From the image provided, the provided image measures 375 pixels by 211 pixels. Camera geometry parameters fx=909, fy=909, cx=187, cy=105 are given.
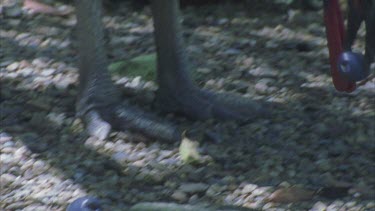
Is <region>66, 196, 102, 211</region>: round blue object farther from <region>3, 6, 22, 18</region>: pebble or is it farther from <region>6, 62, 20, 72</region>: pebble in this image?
<region>3, 6, 22, 18</region>: pebble

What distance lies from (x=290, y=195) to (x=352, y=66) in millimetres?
931

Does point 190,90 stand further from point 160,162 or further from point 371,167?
point 371,167

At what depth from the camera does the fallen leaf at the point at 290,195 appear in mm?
3820

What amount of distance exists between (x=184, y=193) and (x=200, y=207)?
533 mm

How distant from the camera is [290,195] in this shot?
151 inches

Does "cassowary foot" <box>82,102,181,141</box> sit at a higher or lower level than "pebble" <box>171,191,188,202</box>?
higher

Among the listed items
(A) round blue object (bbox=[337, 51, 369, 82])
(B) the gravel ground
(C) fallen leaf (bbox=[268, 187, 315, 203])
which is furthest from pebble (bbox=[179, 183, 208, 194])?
(A) round blue object (bbox=[337, 51, 369, 82])

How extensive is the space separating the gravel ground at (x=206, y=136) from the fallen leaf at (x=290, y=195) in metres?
0.02

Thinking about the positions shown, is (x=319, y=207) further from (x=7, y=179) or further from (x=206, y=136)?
(x=7, y=179)

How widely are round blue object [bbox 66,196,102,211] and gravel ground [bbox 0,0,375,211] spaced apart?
9.7 inches

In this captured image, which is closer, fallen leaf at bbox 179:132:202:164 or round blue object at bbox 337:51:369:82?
round blue object at bbox 337:51:369:82

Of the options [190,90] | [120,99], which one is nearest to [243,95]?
[190,90]

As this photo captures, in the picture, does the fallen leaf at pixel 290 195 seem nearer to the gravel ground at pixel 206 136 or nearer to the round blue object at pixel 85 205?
the gravel ground at pixel 206 136

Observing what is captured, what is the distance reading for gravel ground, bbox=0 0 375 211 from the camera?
3896 millimetres
